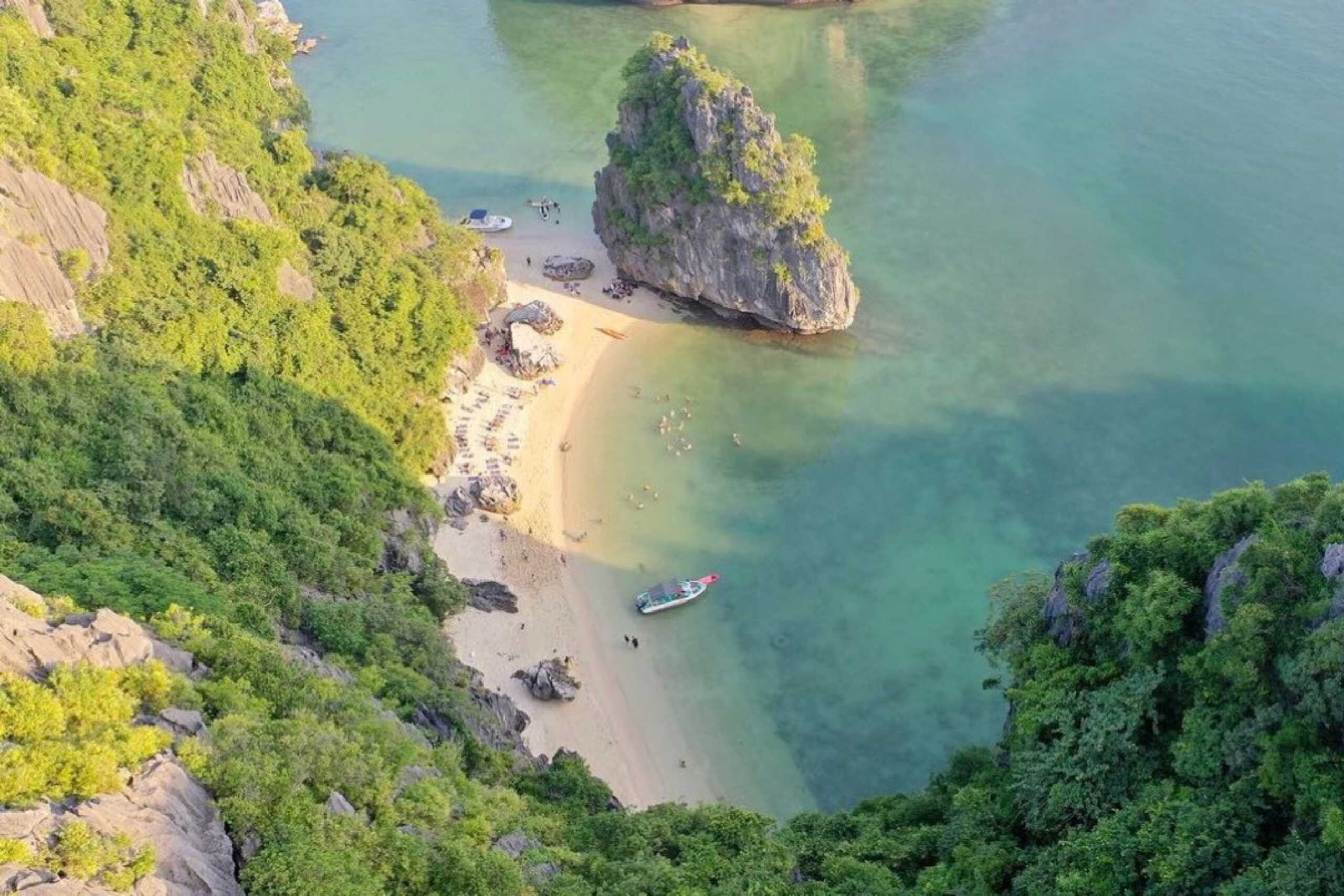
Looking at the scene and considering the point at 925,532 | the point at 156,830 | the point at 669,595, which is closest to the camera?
the point at 156,830

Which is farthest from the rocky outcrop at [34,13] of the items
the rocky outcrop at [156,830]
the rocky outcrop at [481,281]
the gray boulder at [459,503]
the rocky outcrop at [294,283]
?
the rocky outcrop at [156,830]

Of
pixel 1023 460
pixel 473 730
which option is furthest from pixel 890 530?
pixel 473 730

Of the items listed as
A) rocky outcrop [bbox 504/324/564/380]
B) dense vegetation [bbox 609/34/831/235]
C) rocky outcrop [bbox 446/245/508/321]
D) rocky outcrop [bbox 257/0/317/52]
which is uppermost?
dense vegetation [bbox 609/34/831/235]

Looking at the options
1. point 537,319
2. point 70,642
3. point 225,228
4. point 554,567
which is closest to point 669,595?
point 554,567

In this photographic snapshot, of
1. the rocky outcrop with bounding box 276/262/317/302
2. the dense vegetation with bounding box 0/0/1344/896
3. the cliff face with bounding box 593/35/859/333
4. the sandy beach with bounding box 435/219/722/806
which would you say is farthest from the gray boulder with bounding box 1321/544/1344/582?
the rocky outcrop with bounding box 276/262/317/302

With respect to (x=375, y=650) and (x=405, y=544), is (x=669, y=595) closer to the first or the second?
(x=405, y=544)

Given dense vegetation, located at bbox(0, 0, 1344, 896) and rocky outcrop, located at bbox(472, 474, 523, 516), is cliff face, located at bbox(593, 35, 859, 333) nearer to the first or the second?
rocky outcrop, located at bbox(472, 474, 523, 516)

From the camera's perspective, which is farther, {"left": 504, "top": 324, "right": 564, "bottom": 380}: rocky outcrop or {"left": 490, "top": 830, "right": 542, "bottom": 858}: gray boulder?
{"left": 504, "top": 324, "right": 564, "bottom": 380}: rocky outcrop
